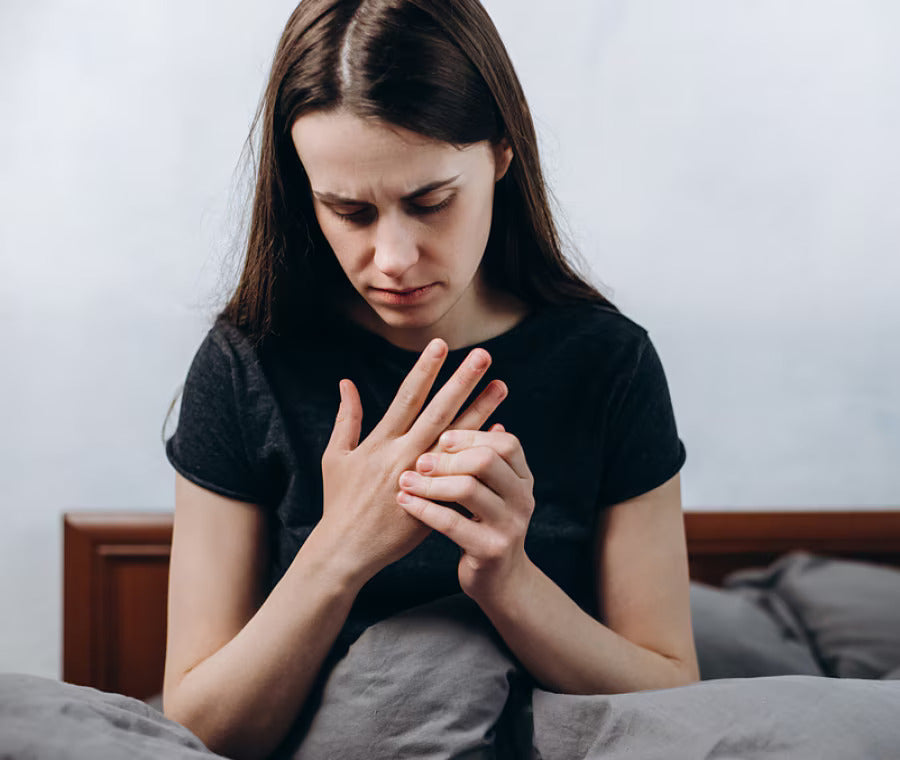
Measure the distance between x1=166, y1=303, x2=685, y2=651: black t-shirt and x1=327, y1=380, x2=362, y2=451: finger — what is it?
0.39 ft

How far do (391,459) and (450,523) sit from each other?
86 millimetres

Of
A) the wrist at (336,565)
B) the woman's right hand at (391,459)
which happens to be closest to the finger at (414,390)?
the woman's right hand at (391,459)

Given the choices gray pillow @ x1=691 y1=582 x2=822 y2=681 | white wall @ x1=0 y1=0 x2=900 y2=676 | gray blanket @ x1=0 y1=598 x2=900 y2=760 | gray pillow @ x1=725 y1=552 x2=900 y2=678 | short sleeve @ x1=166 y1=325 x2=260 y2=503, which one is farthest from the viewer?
white wall @ x1=0 y1=0 x2=900 y2=676

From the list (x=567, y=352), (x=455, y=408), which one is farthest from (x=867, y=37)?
(x=455, y=408)

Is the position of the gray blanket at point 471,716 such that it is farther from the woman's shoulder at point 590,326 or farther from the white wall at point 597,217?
the white wall at point 597,217

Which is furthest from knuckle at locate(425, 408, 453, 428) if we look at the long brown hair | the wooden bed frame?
the wooden bed frame

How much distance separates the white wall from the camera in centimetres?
169

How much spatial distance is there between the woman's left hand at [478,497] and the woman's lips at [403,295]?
0.43ft

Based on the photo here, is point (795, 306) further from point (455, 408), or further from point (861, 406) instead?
point (455, 408)

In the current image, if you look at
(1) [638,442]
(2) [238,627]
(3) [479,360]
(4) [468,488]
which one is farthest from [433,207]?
(2) [238,627]

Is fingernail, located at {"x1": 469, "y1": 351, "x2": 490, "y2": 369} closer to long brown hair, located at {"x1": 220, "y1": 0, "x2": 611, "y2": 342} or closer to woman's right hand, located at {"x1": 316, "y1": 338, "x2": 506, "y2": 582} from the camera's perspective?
woman's right hand, located at {"x1": 316, "y1": 338, "x2": 506, "y2": 582}

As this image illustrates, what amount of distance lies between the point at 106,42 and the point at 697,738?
163 cm

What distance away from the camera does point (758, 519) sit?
179 cm

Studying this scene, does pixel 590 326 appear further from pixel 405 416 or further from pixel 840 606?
pixel 840 606
